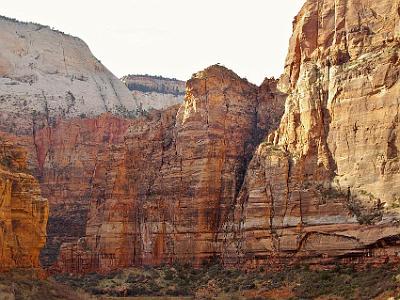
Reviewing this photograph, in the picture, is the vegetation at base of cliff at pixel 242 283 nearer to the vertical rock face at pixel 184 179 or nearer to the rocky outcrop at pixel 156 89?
the vertical rock face at pixel 184 179

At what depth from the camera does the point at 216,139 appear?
8750 centimetres

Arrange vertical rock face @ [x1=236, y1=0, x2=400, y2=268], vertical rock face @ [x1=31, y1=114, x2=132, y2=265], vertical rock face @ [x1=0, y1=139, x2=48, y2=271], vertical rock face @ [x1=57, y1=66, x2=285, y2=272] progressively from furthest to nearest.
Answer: vertical rock face @ [x1=31, y1=114, x2=132, y2=265] < vertical rock face @ [x1=57, y1=66, x2=285, y2=272] < vertical rock face @ [x1=236, y1=0, x2=400, y2=268] < vertical rock face @ [x1=0, y1=139, x2=48, y2=271]

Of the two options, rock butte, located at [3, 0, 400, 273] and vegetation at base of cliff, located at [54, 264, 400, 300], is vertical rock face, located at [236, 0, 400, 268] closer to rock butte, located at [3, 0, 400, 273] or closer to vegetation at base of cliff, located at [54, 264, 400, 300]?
rock butte, located at [3, 0, 400, 273]

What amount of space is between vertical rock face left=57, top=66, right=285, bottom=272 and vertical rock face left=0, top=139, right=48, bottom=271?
2518cm

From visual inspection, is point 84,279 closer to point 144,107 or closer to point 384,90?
point 384,90

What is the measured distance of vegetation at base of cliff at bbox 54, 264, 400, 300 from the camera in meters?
63.7

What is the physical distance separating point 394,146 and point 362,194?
195 inches

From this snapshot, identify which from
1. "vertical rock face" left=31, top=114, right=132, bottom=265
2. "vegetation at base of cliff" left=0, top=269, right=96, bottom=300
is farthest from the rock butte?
"vegetation at base of cliff" left=0, top=269, right=96, bottom=300

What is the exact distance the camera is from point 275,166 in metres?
78.1

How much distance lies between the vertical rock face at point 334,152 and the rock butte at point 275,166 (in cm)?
11

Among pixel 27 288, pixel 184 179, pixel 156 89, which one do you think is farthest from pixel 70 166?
pixel 27 288

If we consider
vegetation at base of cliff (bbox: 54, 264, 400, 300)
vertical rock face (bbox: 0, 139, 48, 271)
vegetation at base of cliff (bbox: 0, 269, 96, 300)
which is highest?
vertical rock face (bbox: 0, 139, 48, 271)

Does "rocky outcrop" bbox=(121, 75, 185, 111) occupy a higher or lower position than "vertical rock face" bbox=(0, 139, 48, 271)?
higher

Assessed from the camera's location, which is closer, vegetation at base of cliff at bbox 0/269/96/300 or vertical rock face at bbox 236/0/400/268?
vegetation at base of cliff at bbox 0/269/96/300
